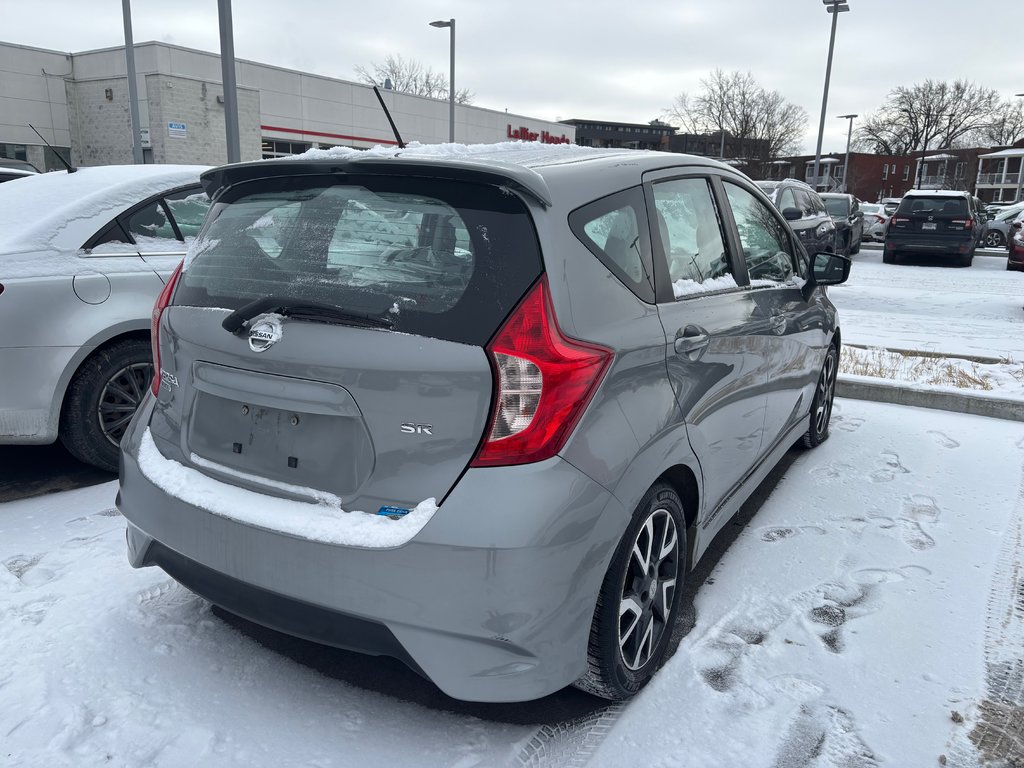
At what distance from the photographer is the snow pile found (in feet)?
6.65

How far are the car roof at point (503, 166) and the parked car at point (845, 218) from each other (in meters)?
17.5

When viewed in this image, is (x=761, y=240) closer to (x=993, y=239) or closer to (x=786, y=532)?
(x=786, y=532)

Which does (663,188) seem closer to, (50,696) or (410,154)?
(410,154)

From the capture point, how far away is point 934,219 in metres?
18.4

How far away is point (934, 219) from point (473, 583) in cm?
1964

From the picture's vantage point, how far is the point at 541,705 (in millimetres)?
2512

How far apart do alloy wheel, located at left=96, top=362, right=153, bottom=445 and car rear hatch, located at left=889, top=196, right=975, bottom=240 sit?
18.4m

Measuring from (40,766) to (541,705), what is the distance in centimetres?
141

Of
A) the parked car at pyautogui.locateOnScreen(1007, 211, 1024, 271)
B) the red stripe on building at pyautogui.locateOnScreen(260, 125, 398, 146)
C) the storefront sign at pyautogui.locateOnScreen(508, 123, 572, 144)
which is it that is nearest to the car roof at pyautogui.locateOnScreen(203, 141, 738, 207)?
the parked car at pyautogui.locateOnScreen(1007, 211, 1024, 271)

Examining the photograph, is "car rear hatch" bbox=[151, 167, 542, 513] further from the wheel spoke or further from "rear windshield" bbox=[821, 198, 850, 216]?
"rear windshield" bbox=[821, 198, 850, 216]

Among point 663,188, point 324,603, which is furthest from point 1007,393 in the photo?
point 324,603

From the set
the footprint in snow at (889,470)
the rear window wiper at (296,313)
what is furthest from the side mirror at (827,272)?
the rear window wiper at (296,313)

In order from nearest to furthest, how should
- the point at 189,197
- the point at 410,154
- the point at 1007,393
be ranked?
the point at 410,154
the point at 189,197
the point at 1007,393

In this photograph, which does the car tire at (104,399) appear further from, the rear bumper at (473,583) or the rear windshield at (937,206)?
the rear windshield at (937,206)
